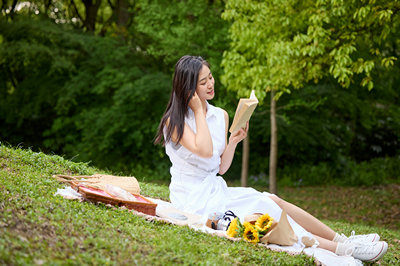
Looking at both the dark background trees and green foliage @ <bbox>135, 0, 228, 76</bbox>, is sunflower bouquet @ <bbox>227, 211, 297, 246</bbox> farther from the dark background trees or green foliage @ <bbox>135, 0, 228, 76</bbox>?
green foliage @ <bbox>135, 0, 228, 76</bbox>

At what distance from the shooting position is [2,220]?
10.4ft

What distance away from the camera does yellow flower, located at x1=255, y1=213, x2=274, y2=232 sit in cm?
390

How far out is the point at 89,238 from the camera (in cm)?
324

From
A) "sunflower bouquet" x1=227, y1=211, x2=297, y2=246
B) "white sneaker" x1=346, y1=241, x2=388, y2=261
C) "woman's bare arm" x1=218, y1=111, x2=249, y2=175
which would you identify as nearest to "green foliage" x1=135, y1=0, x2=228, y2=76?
"woman's bare arm" x1=218, y1=111, x2=249, y2=175

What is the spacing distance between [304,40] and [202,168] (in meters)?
4.64

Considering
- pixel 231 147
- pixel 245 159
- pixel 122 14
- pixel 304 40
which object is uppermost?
pixel 122 14

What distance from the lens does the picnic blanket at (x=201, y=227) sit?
3824 millimetres

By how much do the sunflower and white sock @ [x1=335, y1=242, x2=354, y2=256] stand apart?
2.73ft

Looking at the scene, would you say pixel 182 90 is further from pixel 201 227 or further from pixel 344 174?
pixel 344 174

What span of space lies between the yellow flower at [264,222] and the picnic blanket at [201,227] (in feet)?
0.44

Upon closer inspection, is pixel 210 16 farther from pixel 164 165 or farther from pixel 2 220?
pixel 2 220

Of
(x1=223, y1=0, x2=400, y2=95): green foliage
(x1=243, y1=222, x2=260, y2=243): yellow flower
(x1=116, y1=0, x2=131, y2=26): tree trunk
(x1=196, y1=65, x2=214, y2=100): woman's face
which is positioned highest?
(x1=116, y1=0, x2=131, y2=26): tree trunk

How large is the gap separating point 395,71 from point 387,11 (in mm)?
5324

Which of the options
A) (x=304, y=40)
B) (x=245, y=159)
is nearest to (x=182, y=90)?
(x=304, y=40)
